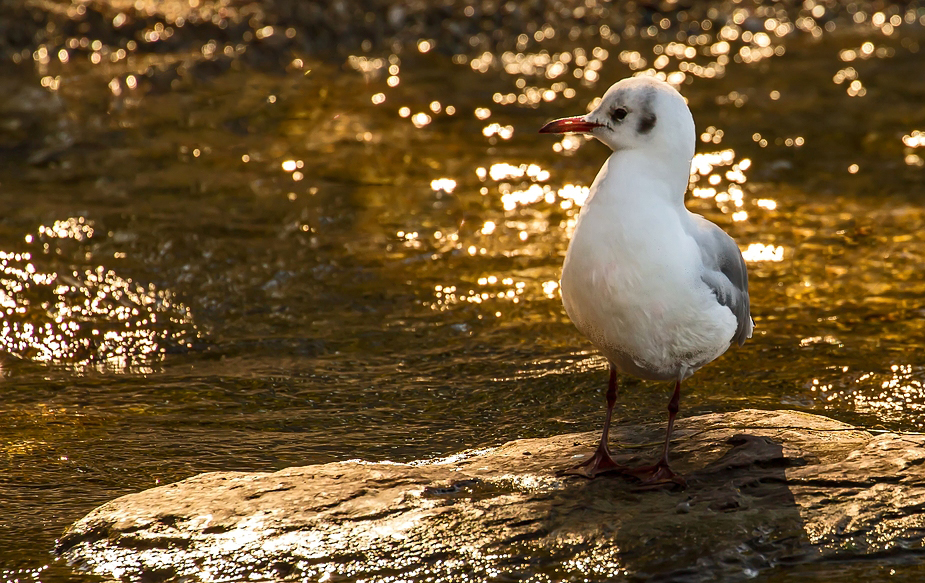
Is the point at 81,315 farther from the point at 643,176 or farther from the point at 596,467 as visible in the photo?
the point at 643,176

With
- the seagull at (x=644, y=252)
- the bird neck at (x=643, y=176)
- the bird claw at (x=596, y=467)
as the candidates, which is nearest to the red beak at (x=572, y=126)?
the seagull at (x=644, y=252)

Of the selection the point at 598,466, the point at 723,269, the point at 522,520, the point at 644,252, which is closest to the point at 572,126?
the point at 644,252

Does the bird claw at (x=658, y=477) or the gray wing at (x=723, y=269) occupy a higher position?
the gray wing at (x=723, y=269)

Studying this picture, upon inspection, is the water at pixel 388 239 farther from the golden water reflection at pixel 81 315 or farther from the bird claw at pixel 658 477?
the bird claw at pixel 658 477

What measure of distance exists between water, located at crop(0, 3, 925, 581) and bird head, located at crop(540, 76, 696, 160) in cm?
174

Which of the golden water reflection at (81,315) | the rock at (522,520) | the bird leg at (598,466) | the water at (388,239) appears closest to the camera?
the rock at (522,520)

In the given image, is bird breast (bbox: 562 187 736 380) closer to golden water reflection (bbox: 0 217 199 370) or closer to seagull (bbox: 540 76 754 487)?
seagull (bbox: 540 76 754 487)

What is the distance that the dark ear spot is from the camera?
13.6 ft

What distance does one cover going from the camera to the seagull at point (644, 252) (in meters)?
4.09

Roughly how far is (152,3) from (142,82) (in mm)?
1811

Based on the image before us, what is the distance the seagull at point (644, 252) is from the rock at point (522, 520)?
0.29 m

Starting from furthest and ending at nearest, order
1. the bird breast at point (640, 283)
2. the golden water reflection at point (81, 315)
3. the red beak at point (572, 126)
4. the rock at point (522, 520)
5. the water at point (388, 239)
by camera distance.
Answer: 1. the golden water reflection at point (81, 315)
2. the water at point (388, 239)
3. the red beak at point (572, 126)
4. the bird breast at point (640, 283)
5. the rock at point (522, 520)

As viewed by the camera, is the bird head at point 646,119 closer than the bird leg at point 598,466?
Yes

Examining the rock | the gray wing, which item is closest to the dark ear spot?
the gray wing
